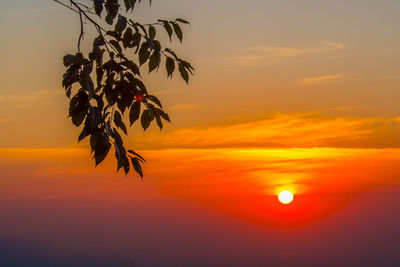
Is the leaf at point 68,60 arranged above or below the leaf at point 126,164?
above

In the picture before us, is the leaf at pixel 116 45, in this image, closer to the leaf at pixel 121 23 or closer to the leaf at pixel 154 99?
the leaf at pixel 121 23

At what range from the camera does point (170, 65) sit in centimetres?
840

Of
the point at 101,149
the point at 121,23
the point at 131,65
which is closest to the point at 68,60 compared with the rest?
the point at 131,65

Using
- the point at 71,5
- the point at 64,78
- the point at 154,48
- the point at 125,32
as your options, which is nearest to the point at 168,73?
the point at 154,48

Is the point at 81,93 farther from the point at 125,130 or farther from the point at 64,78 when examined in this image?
the point at 125,130

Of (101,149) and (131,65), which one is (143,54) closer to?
(131,65)

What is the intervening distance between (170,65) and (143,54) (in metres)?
0.49

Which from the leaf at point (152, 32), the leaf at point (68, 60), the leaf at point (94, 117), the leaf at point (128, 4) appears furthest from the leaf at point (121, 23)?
the leaf at point (94, 117)

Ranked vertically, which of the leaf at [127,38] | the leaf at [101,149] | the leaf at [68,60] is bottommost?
the leaf at [101,149]

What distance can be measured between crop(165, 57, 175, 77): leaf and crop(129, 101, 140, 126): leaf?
717 mm

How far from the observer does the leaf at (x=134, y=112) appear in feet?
27.6

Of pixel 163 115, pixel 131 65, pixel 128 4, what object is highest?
pixel 128 4

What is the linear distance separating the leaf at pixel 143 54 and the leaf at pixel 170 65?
1.11 feet

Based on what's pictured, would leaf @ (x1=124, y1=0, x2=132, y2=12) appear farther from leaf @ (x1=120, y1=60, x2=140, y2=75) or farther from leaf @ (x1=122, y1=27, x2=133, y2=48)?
leaf @ (x1=120, y1=60, x2=140, y2=75)
